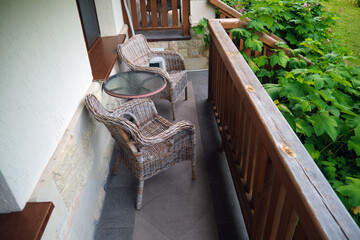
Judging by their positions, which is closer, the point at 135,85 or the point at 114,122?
the point at 114,122

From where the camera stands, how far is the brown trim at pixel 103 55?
2.75m

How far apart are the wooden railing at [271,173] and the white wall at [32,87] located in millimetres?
1121

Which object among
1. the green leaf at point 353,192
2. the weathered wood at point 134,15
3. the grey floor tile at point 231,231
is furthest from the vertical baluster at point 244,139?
the weathered wood at point 134,15

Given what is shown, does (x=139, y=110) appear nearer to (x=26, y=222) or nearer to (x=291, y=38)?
(x=26, y=222)

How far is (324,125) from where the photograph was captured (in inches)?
66.8

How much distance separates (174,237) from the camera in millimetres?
2090

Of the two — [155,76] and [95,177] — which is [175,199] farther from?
[155,76]

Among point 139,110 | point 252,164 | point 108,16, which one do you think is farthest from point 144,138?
point 108,16

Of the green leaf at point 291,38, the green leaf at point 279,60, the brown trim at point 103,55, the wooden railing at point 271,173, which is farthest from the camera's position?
the green leaf at point 291,38

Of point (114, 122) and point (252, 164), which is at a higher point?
point (114, 122)

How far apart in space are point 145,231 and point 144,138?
0.71 m

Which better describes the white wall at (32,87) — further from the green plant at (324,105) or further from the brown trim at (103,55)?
the green plant at (324,105)

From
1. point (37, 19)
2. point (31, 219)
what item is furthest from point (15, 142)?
point (37, 19)

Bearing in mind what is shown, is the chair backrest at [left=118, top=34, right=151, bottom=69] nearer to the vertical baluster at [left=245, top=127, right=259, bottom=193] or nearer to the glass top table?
the glass top table
